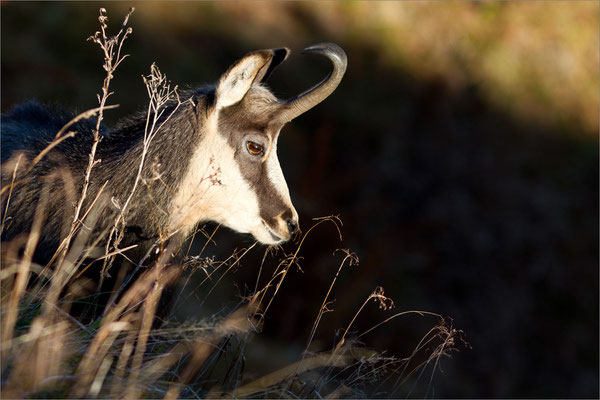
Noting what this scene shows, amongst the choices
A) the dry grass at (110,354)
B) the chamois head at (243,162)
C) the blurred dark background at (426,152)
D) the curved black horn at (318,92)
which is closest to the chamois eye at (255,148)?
the chamois head at (243,162)

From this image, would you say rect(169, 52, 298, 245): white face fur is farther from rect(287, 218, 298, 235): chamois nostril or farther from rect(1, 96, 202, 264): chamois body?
rect(1, 96, 202, 264): chamois body

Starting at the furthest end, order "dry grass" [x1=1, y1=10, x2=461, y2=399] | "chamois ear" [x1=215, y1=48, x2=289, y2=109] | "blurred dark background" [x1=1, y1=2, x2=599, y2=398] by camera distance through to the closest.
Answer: "blurred dark background" [x1=1, y1=2, x2=599, y2=398], "chamois ear" [x1=215, y1=48, x2=289, y2=109], "dry grass" [x1=1, y1=10, x2=461, y2=399]

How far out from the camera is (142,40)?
38.8 feet

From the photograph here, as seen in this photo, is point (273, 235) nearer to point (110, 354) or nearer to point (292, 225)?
point (292, 225)

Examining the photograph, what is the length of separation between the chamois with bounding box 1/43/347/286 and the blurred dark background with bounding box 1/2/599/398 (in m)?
4.79

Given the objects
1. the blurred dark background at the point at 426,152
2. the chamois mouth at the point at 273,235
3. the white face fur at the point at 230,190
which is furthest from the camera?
the blurred dark background at the point at 426,152

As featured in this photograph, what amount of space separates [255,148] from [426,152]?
10.1 meters

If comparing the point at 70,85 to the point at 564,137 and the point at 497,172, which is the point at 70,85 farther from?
the point at 564,137

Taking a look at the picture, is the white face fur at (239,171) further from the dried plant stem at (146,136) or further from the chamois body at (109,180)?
the dried plant stem at (146,136)

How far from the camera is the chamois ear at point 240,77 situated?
426 cm

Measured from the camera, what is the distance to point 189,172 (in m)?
4.41

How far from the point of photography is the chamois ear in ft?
14.0

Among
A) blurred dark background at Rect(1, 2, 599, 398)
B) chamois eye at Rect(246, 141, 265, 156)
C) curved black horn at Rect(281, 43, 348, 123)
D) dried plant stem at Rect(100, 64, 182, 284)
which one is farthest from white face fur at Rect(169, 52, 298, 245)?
blurred dark background at Rect(1, 2, 599, 398)

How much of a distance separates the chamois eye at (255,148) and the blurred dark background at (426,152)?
4.92 m
